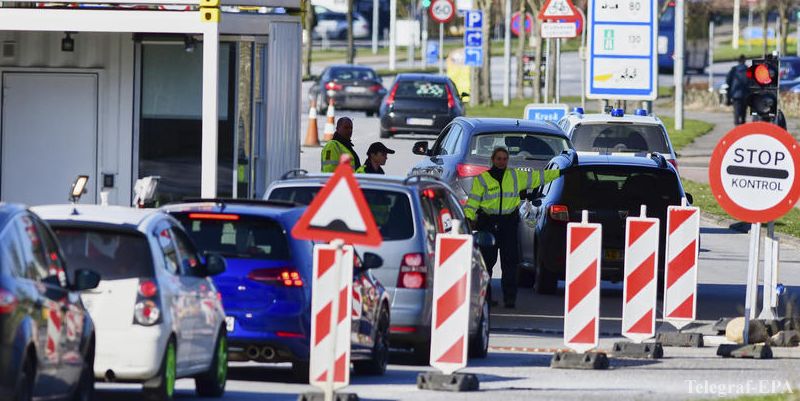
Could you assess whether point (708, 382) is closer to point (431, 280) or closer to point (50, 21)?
point (431, 280)

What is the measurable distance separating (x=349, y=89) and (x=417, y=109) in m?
10.3

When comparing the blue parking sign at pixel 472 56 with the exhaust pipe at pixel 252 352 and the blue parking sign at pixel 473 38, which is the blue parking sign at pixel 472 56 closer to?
the blue parking sign at pixel 473 38

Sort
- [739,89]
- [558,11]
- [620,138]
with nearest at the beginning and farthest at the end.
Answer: [620,138]
[558,11]
[739,89]

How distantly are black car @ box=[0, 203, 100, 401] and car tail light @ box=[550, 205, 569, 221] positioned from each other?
10131mm

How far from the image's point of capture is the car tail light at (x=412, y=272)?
580 inches

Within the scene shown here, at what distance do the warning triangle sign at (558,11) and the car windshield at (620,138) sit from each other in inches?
409

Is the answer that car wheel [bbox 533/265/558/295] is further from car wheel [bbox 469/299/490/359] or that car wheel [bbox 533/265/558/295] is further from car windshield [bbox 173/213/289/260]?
car windshield [bbox 173/213/289/260]

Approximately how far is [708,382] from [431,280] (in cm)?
229

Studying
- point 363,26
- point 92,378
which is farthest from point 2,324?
point 363,26

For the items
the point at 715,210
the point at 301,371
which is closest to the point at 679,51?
the point at 715,210

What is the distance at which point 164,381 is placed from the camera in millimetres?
11109

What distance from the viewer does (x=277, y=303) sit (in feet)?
42.8

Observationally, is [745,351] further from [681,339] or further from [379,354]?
[379,354]

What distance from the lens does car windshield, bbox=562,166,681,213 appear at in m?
20.3
